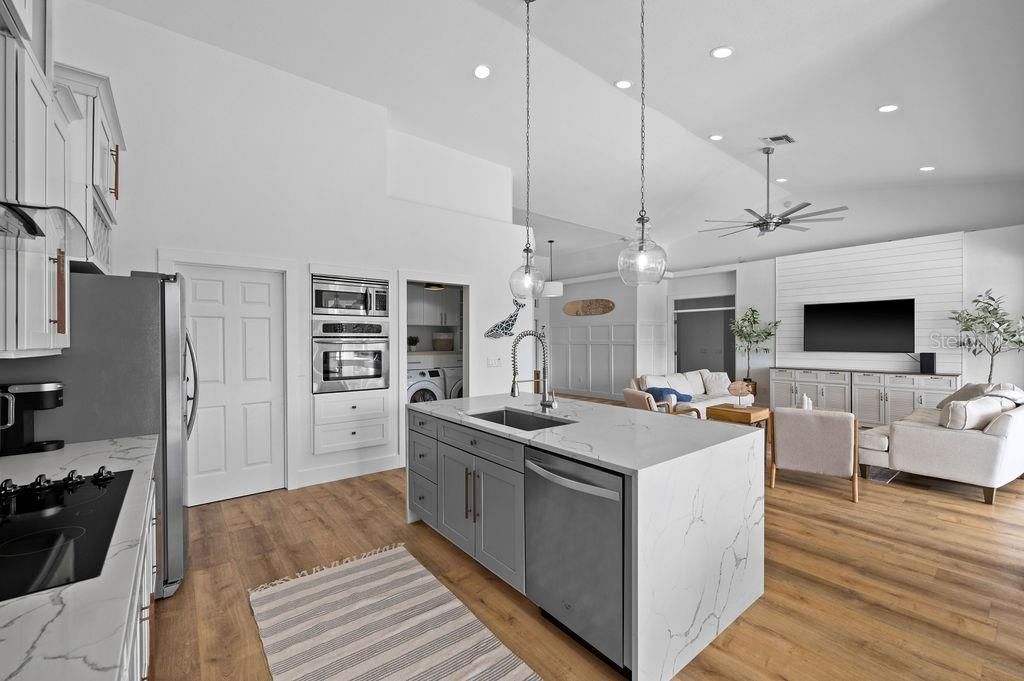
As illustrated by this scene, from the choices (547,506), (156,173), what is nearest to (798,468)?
(547,506)

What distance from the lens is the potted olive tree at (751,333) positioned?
7.76m

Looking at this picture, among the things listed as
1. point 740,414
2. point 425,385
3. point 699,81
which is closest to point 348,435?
point 425,385

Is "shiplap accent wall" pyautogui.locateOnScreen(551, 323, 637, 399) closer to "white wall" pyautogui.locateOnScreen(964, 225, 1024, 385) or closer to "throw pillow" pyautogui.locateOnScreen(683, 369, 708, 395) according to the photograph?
"throw pillow" pyautogui.locateOnScreen(683, 369, 708, 395)

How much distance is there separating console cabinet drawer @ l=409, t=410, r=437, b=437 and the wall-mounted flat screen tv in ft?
22.5

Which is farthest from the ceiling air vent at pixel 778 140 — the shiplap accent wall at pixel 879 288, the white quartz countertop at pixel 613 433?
the white quartz countertop at pixel 613 433

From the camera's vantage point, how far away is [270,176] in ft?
12.8

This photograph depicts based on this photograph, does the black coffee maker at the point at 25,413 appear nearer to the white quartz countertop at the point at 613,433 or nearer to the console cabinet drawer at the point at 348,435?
the white quartz countertop at the point at 613,433

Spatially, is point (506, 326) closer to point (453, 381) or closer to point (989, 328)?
point (453, 381)

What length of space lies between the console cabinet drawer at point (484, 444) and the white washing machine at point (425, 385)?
2390 millimetres

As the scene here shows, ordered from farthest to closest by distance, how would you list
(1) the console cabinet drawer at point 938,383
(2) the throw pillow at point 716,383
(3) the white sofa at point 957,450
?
(2) the throw pillow at point 716,383 → (1) the console cabinet drawer at point 938,383 → (3) the white sofa at point 957,450

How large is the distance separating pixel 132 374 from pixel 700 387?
7.05 metres

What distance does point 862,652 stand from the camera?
6.24ft

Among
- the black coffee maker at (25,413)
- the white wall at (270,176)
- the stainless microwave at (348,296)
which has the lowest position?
the black coffee maker at (25,413)

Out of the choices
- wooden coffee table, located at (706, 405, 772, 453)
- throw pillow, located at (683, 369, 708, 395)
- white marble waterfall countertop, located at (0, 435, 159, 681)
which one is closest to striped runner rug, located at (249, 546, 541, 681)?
white marble waterfall countertop, located at (0, 435, 159, 681)
